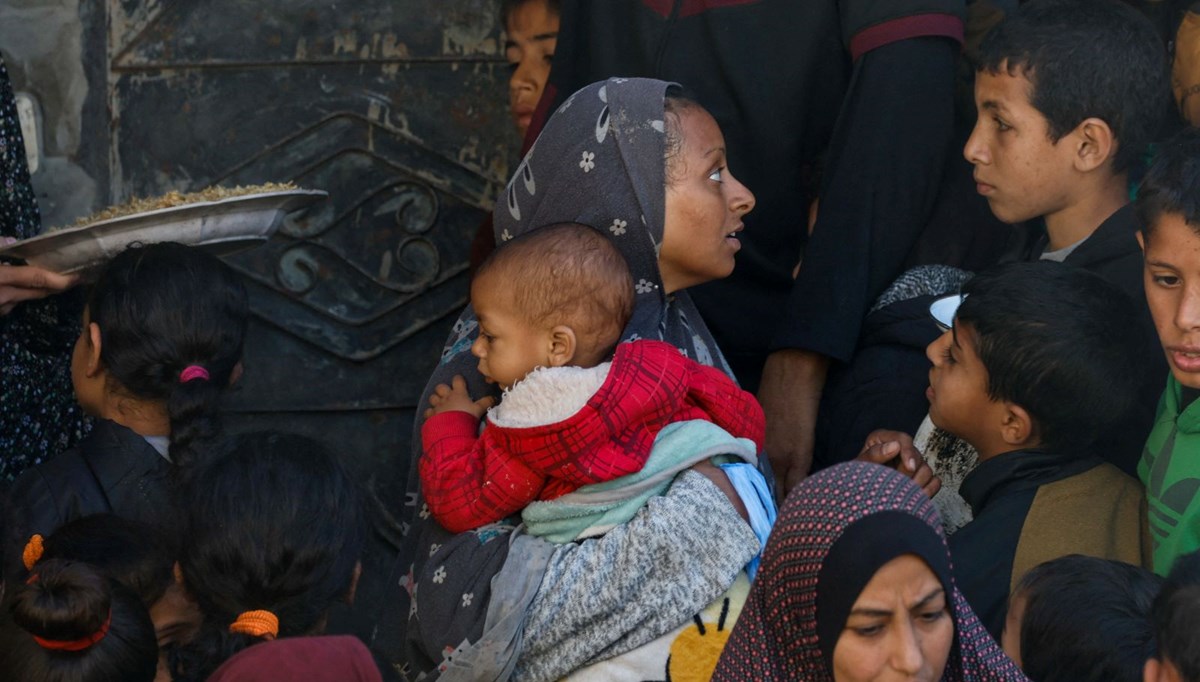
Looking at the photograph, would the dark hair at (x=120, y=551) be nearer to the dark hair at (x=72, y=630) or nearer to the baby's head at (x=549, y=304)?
the dark hair at (x=72, y=630)

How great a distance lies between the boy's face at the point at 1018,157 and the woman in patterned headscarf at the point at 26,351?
2.10 m

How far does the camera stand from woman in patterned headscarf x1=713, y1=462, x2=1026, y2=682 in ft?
7.08

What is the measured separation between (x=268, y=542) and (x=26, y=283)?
1124mm

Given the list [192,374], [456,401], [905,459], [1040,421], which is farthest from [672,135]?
[192,374]

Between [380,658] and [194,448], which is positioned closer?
[380,658]

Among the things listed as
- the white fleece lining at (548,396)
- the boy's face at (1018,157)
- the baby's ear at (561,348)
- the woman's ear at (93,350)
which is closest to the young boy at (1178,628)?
the white fleece lining at (548,396)

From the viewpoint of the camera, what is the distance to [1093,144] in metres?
3.16

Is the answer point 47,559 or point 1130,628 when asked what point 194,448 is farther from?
point 1130,628

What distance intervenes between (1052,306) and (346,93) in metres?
2.34

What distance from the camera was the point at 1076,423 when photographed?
9.25 ft

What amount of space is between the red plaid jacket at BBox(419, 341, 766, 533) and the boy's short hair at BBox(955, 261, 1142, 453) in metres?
0.51

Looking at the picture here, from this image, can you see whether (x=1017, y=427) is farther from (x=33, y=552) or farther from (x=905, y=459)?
(x=33, y=552)

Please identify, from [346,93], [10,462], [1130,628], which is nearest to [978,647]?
[1130,628]

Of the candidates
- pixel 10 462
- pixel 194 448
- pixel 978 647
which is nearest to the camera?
pixel 978 647
